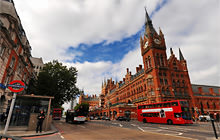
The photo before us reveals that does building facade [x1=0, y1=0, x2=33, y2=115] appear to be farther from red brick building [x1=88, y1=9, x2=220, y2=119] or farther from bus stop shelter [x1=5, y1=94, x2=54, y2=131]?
red brick building [x1=88, y1=9, x2=220, y2=119]

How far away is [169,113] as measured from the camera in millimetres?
23484

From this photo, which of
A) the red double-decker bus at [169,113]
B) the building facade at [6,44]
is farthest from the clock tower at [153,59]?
the building facade at [6,44]

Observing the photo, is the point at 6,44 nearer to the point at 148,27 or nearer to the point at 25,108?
the point at 25,108

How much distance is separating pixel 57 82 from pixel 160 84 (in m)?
33.7

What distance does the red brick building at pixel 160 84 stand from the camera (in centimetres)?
4494

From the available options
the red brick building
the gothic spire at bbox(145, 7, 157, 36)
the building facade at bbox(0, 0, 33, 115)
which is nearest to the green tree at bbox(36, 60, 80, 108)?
the building facade at bbox(0, 0, 33, 115)

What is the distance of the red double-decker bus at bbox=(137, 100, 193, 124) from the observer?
22.0 m

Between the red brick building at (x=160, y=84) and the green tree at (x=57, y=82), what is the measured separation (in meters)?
21.8

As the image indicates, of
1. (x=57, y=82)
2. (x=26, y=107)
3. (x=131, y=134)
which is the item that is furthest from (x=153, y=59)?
(x=26, y=107)

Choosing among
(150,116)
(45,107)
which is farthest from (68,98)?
(150,116)

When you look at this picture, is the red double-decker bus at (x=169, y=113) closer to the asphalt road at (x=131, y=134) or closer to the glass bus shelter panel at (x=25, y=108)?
the asphalt road at (x=131, y=134)

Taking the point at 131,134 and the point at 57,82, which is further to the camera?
the point at 57,82

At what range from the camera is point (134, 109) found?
49.2 meters

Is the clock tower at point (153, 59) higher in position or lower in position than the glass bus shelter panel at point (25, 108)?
higher
